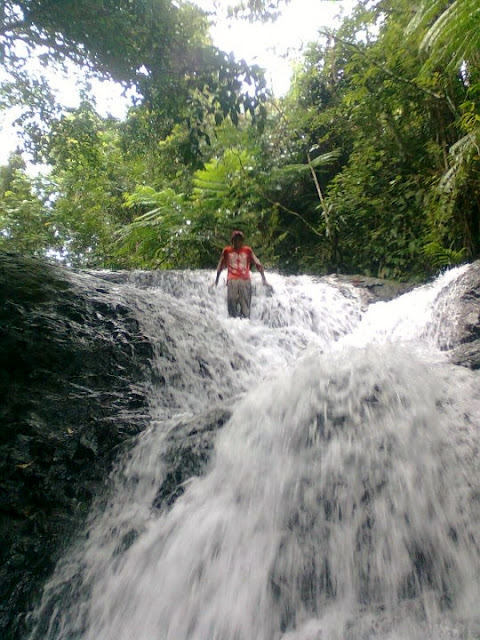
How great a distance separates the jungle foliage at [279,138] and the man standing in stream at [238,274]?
132 cm

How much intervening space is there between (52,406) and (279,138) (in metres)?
9.81

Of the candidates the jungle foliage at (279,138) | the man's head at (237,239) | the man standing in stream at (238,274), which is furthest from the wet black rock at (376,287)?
the man's head at (237,239)

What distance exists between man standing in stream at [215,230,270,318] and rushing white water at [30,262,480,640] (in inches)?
119

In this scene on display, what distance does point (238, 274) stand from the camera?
6309 millimetres

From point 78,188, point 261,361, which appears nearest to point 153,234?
point 78,188

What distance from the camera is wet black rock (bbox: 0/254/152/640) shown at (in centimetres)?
266

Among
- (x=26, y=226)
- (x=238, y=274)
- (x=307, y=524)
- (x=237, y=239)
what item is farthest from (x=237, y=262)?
(x=26, y=226)

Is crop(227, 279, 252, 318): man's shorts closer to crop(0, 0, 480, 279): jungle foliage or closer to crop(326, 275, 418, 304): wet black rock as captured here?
crop(0, 0, 480, 279): jungle foliage

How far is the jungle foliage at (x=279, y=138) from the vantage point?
5.06 meters

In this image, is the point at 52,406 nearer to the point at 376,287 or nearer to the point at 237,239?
the point at 237,239

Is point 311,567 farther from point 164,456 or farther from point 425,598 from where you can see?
point 164,456

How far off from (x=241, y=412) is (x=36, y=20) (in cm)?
519

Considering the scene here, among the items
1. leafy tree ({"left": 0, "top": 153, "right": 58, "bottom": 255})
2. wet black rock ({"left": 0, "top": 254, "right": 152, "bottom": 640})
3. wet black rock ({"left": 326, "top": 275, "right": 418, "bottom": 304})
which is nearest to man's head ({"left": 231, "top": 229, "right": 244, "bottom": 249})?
wet black rock ({"left": 0, "top": 254, "right": 152, "bottom": 640})

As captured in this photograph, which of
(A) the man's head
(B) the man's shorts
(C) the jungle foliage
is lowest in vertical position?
(B) the man's shorts
